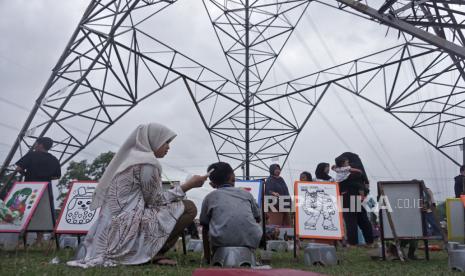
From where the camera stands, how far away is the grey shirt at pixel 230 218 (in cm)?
478

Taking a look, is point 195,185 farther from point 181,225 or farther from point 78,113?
point 78,113

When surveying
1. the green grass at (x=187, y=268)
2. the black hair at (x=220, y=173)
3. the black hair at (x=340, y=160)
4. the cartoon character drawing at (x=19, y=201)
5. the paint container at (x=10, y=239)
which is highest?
the black hair at (x=340, y=160)

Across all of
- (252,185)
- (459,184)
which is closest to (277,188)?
(252,185)

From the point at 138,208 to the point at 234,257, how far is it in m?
0.99

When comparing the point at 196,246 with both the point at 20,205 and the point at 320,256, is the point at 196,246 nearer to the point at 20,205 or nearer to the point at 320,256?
the point at 320,256

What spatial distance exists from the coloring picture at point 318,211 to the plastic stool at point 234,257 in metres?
1.87

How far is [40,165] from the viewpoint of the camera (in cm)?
775

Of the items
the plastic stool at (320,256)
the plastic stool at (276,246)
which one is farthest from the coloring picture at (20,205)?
the plastic stool at (320,256)

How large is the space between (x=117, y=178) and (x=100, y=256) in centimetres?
72

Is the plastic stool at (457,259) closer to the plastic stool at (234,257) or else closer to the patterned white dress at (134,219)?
the plastic stool at (234,257)

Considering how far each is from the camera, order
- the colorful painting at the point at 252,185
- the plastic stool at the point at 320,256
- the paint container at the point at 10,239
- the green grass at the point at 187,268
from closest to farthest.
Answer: the green grass at the point at 187,268
the plastic stool at the point at 320,256
the paint container at the point at 10,239
the colorful painting at the point at 252,185

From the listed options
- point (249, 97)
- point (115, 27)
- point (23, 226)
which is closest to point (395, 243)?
point (23, 226)

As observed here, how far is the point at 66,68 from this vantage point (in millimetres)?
11266

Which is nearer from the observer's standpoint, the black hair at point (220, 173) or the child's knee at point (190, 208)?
the child's knee at point (190, 208)
